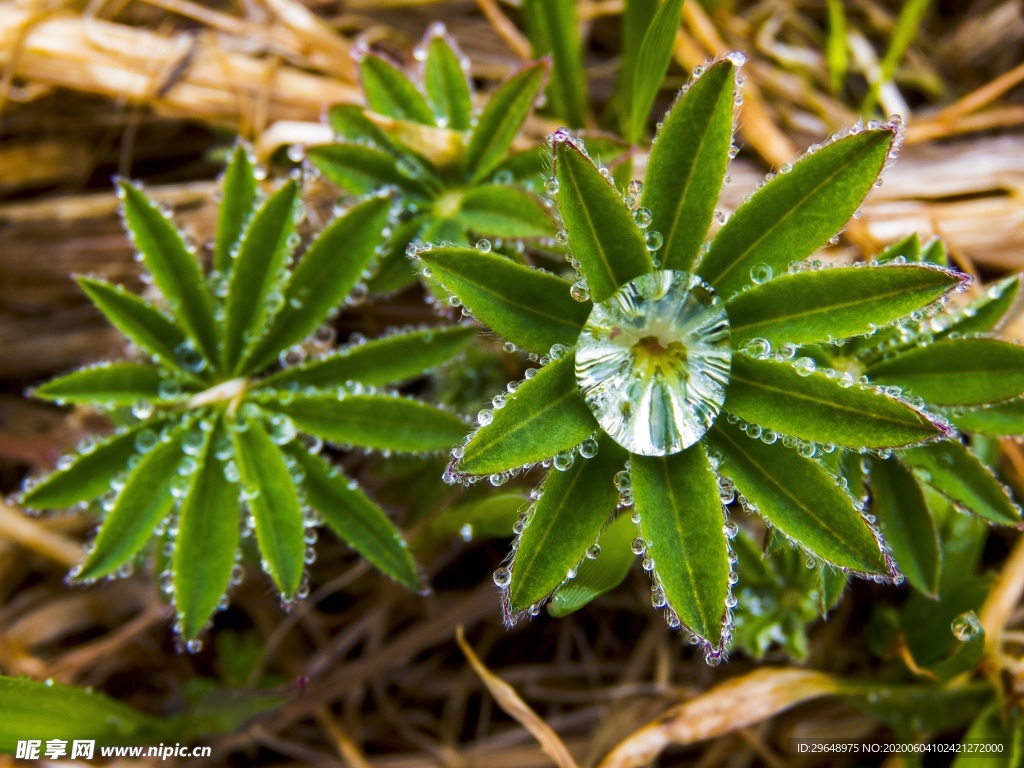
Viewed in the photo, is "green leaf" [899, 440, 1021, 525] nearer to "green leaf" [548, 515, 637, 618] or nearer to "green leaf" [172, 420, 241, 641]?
"green leaf" [548, 515, 637, 618]

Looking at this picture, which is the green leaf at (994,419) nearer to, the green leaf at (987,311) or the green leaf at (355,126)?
the green leaf at (987,311)

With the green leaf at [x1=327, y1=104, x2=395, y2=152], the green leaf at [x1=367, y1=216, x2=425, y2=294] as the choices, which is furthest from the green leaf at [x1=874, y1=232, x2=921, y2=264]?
the green leaf at [x1=327, y1=104, x2=395, y2=152]

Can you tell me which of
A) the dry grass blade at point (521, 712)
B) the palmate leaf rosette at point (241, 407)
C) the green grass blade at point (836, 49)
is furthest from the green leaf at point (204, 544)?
the green grass blade at point (836, 49)

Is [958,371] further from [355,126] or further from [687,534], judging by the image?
[355,126]

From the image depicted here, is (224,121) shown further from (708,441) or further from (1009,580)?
(1009,580)

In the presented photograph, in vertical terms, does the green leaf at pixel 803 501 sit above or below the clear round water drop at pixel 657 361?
below

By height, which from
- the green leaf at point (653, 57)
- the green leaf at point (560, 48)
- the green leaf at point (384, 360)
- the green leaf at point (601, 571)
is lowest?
the green leaf at point (601, 571)

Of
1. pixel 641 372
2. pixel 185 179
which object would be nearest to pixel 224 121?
pixel 185 179
